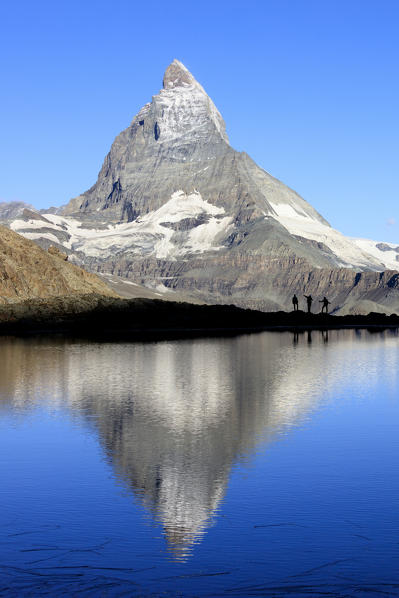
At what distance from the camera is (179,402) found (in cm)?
5219

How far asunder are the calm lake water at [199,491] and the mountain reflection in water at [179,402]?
0.44 feet

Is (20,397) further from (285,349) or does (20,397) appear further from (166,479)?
(285,349)

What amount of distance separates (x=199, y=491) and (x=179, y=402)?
79.5 feet

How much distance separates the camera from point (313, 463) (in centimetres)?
3281

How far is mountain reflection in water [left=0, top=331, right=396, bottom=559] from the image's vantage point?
2855cm

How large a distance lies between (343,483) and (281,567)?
918 centimetres

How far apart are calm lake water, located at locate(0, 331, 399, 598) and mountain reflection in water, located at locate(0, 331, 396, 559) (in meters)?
0.13

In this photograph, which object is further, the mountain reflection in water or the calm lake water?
the mountain reflection in water

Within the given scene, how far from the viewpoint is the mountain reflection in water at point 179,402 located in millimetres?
28547

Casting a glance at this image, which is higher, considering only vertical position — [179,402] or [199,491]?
[179,402]

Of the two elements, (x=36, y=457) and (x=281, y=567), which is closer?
(x=281, y=567)

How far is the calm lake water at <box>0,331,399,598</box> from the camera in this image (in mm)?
20188

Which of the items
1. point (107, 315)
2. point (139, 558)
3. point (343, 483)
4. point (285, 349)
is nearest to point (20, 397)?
point (343, 483)

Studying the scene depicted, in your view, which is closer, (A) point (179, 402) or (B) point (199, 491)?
(B) point (199, 491)
